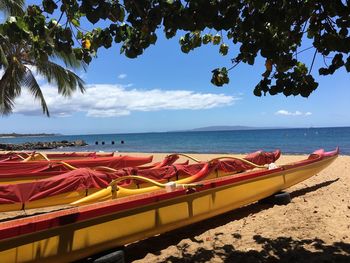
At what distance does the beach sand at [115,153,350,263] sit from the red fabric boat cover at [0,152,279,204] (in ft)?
3.55

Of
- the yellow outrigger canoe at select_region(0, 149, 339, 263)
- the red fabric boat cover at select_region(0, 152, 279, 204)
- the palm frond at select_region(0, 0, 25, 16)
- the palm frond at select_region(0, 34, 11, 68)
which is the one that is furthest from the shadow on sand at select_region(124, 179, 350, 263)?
the palm frond at select_region(0, 0, 25, 16)

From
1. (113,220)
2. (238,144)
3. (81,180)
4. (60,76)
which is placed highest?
(60,76)

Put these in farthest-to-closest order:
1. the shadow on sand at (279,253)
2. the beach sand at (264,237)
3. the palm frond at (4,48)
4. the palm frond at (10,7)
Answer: the palm frond at (10,7), the palm frond at (4,48), the beach sand at (264,237), the shadow on sand at (279,253)

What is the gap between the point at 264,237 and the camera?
16.3ft

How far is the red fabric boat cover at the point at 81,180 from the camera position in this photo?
4.94 meters

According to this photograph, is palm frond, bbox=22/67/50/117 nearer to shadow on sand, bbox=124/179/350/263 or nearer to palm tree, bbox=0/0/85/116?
palm tree, bbox=0/0/85/116

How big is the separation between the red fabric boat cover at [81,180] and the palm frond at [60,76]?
10180 millimetres

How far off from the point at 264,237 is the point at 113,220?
1.99 m

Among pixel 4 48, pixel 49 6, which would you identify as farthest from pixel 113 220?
pixel 4 48

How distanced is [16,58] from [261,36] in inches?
534

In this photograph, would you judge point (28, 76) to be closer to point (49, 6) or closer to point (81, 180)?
point (81, 180)

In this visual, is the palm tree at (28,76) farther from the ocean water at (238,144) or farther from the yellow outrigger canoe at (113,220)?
the ocean water at (238,144)

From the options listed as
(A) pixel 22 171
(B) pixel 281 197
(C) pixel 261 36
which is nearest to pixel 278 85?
(C) pixel 261 36

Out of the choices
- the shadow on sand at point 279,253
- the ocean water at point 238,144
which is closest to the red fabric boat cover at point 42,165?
the shadow on sand at point 279,253
